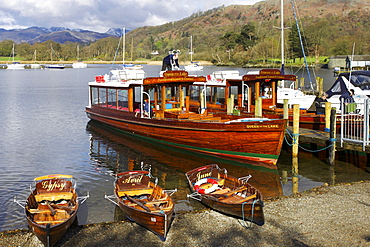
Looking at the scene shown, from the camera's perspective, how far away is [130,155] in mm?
23734

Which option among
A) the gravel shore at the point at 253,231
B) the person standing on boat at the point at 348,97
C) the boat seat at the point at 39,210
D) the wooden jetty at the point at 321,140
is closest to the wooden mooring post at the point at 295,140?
the wooden jetty at the point at 321,140

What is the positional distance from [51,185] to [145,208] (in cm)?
378

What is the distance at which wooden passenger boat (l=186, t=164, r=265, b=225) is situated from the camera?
11.6 m

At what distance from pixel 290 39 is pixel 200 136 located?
10098 cm

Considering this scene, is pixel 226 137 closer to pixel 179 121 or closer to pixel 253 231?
pixel 179 121

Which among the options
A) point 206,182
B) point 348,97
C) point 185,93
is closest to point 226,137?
point 185,93

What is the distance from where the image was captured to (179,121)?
22.6 meters

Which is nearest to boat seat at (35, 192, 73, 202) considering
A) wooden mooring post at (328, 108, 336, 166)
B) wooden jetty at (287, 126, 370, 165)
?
wooden mooring post at (328, 108, 336, 166)

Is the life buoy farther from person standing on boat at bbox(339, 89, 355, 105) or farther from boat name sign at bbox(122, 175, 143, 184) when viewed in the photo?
person standing on boat at bbox(339, 89, 355, 105)

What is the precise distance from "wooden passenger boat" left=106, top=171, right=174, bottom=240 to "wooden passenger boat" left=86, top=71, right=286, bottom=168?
7553 mm

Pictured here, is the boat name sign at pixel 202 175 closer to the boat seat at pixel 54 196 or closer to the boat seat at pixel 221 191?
the boat seat at pixel 221 191

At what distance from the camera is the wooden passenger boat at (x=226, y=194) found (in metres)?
11.6

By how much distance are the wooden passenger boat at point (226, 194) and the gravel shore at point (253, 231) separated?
0.98ft

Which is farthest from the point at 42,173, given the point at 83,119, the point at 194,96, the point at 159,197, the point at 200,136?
the point at 83,119
